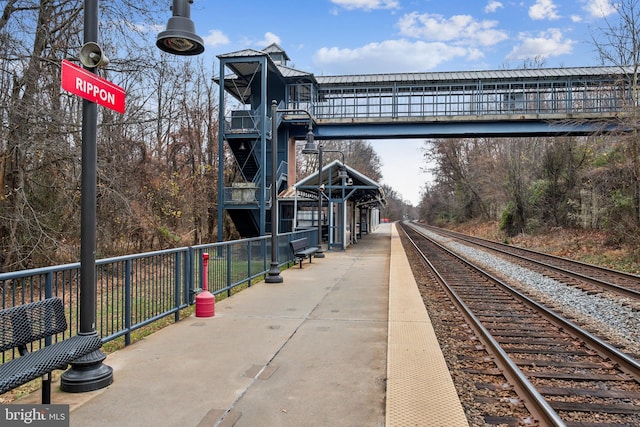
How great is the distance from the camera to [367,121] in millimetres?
28375

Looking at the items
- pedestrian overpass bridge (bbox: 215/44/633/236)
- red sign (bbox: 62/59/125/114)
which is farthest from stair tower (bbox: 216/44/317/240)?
red sign (bbox: 62/59/125/114)

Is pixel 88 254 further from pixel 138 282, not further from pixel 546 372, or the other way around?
pixel 546 372

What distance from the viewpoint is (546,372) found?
5.45m

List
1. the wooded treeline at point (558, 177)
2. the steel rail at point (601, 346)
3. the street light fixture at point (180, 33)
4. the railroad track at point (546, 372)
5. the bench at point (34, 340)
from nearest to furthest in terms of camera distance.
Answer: the bench at point (34, 340) < the railroad track at point (546, 372) < the street light fixture at point (180, 33) < the steel rail at point (601, 346) < the wooded treeline at point (558, 177)

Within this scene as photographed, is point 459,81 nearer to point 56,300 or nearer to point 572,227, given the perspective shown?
point 572,227

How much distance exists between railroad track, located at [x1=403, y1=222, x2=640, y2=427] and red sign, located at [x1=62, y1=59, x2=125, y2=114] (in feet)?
15.7

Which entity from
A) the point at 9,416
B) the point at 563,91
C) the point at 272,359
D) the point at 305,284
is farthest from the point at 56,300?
the point at 563,91

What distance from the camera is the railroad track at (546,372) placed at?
4.23 metres

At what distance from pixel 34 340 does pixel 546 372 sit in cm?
554

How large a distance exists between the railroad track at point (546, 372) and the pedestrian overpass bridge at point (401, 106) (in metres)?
18.7

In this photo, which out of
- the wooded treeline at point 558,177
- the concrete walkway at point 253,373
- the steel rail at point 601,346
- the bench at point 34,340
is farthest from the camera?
the wooded treeline at point 558,177

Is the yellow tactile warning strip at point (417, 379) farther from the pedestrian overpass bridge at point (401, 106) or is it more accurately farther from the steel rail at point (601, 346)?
the pedestrian overpass bridge at point (401, 106)

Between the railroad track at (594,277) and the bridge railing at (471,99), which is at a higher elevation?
the bridge railing at (471,99)
